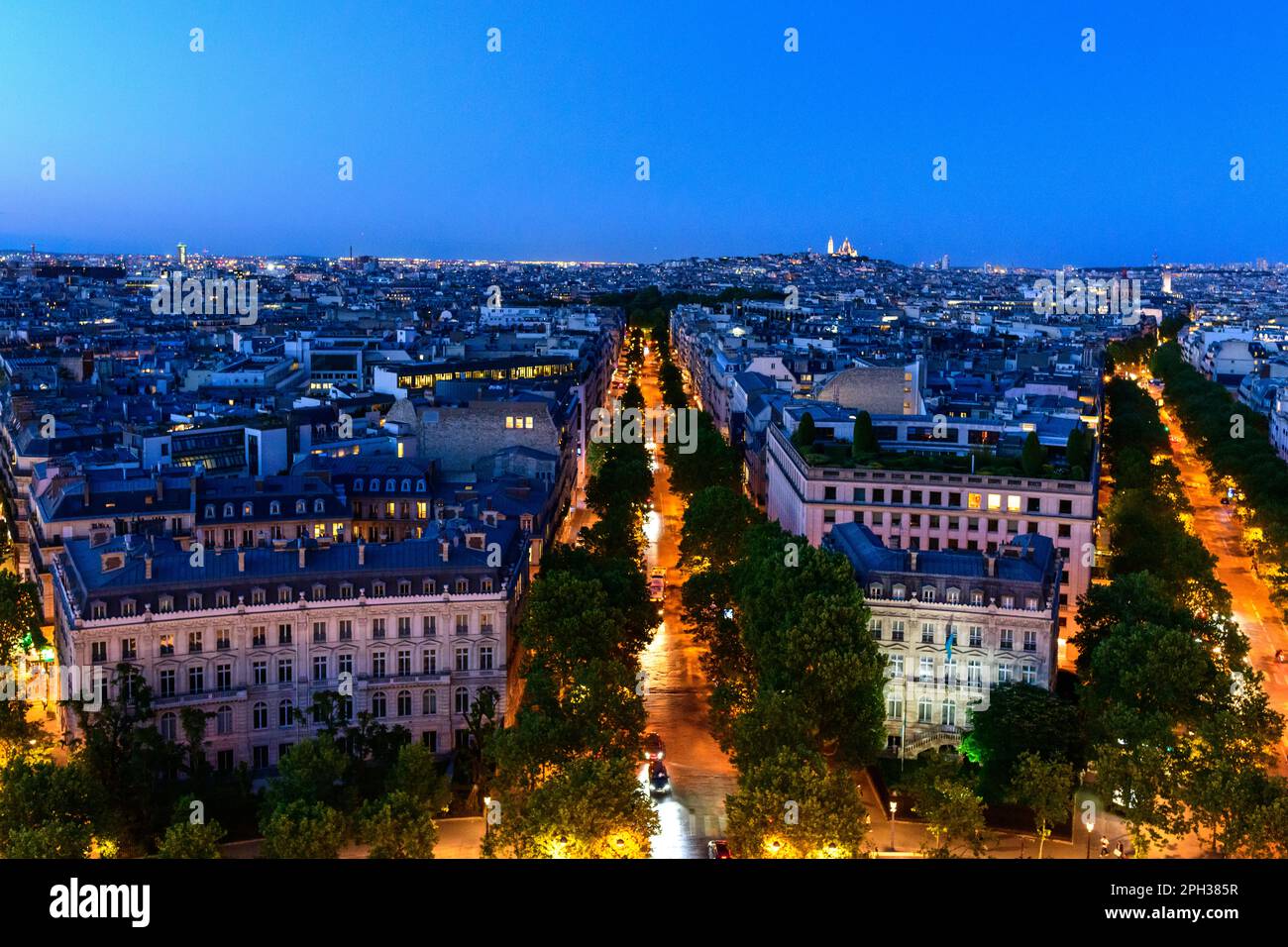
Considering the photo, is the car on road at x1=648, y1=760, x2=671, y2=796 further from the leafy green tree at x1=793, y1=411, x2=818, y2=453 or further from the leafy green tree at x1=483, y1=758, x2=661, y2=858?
the leafy green tree at x1=793, y1=411, x2=818, y2=453

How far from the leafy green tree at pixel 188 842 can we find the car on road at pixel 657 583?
3197 centimetres

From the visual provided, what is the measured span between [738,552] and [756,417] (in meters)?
29.2

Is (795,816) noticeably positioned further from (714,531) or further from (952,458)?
(952,458)

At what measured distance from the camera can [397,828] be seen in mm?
28875

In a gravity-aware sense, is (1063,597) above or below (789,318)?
below

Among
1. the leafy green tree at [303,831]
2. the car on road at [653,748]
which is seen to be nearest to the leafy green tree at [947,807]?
the car on road at [653,748]

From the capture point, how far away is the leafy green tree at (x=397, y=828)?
93.1 feet

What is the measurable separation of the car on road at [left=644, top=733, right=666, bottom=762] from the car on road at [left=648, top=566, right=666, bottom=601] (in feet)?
55.1

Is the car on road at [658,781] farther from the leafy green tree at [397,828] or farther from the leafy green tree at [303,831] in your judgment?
the leafy green tree at [303,831]

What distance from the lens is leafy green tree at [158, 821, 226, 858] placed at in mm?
27172

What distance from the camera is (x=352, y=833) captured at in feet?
100

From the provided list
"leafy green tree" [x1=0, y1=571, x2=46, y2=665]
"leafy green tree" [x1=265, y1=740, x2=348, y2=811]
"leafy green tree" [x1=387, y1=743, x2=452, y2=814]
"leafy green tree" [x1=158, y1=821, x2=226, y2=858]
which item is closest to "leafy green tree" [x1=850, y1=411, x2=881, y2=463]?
"leafy green tree" [x1=387, y1=743, x2=452, y2=814]
